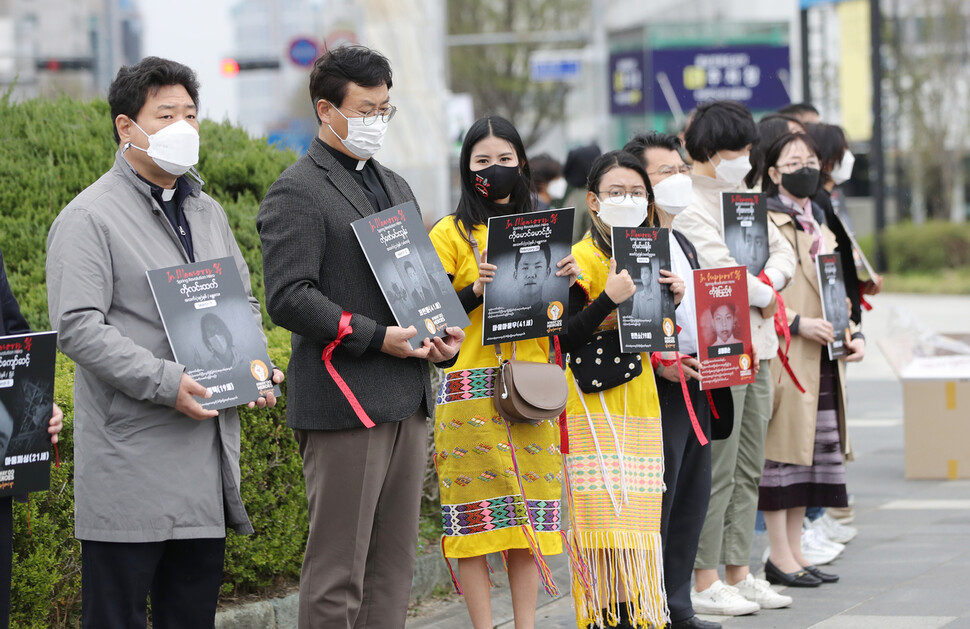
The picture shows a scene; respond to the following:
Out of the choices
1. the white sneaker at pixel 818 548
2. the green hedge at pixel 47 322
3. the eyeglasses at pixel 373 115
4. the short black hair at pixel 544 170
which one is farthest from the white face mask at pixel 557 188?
the eyeglasses at pixel 373 115

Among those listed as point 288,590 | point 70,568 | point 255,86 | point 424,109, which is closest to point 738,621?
point 288,590

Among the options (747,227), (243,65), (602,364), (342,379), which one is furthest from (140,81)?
(243,65)

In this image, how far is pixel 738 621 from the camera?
5352 millimetres

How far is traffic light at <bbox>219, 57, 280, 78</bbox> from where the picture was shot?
26.0m

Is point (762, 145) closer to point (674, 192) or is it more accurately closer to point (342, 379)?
point (674, 192)

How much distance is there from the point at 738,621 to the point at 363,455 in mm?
2301

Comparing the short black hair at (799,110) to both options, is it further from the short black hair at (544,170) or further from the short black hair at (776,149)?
the short black hair at (544,170)

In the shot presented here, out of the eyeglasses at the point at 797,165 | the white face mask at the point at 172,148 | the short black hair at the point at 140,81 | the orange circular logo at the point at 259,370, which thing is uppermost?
the short black hair at the point at 140,81

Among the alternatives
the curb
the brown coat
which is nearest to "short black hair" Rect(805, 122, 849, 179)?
the brown coat

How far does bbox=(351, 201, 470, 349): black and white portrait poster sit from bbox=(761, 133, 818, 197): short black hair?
105 inches

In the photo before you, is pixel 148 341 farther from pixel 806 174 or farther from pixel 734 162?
pixel 806 174

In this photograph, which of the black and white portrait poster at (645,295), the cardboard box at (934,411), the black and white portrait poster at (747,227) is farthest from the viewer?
the cardboard box at (934,411)

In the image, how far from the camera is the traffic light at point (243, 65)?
2605 cm

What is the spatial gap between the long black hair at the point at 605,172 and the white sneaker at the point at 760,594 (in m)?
1.83
